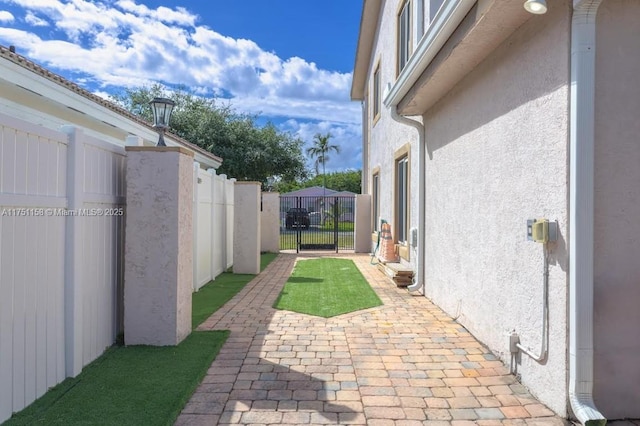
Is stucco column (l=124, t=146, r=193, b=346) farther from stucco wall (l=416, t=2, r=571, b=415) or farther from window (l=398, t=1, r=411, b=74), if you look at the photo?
window (l=398, t=1, r=411, b=74)

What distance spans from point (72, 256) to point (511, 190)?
13.5 feet

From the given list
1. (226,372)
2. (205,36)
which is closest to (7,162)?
(226,372)

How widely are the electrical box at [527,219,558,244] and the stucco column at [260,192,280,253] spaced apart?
13.4 metres

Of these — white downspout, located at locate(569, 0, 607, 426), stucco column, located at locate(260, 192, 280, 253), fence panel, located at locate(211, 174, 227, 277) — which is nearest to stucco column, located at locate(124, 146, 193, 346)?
white downspout, located at locate(569, 0, 607, 426)

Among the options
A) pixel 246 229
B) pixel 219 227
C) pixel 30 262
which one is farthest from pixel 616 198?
pixel 219 227

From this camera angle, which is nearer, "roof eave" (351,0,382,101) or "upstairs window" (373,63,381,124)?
"roof eave" (351,0,382,101)

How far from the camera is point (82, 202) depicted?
4215 millimetres

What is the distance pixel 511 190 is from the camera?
4.37 meters

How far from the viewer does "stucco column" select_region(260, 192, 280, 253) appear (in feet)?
54.8

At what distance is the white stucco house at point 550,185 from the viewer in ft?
10.7

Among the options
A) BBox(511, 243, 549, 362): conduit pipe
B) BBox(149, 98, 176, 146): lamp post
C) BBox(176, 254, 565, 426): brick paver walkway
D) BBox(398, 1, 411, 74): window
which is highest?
BBox(398, 1, 411, 74): window

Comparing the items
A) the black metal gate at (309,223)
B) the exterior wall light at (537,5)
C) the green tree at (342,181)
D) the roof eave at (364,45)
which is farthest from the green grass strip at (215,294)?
the green tree at (342,181)

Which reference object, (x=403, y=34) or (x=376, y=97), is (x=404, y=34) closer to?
(x=403, y=34)

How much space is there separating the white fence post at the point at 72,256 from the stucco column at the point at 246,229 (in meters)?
6.87
